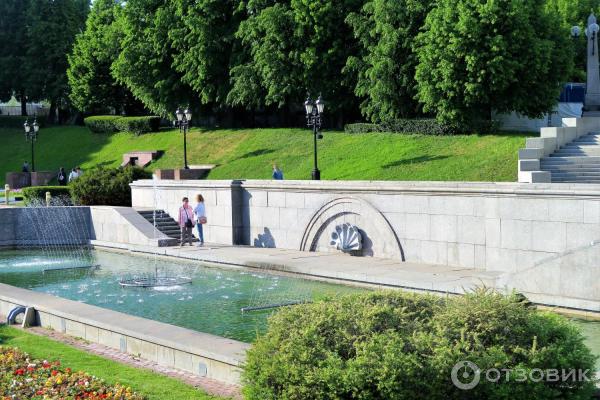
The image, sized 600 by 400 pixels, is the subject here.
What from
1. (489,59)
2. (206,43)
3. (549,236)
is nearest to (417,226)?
(549,236)

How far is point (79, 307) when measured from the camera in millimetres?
12836

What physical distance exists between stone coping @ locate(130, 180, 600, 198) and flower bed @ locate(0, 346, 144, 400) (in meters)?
9.97

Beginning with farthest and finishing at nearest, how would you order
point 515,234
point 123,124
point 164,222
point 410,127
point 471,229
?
point 123,124 < point 410,127 < point 164,222 < point 471,229 < point 515,234

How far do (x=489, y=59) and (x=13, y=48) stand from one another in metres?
51.8

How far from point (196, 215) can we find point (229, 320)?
11.3 meters

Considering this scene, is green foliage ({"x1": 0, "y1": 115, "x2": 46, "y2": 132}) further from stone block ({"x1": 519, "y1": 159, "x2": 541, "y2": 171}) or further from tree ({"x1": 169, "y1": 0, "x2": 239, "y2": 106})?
stone block ({"x1": 519, "y1": 159, "x2": 541, "y2": 171})

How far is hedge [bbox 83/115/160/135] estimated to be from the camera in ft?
195

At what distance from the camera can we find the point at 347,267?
18.5m

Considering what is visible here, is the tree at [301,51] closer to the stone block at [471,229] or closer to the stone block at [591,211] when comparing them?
the stone block at [471,229]

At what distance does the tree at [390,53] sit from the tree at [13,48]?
129ft

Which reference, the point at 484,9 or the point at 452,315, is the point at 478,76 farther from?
the point at 452,315

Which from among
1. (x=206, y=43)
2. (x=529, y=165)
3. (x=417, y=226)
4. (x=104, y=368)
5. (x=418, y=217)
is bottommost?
(x=104, y=368)

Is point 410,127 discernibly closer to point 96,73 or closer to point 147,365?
point 96,73

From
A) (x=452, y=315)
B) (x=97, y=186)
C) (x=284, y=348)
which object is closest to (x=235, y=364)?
(x=284, y=348)
